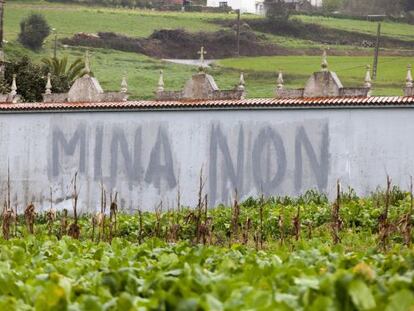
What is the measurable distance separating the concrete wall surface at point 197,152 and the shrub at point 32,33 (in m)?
55.6

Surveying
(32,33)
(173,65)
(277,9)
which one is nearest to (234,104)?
(173,65)

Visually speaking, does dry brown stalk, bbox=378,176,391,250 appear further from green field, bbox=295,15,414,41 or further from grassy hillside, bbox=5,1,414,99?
A: green field, bbox=295,15,414,41

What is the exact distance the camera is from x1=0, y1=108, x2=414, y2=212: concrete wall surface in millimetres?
25328

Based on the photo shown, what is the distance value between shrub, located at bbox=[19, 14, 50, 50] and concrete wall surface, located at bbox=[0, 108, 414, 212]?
182 ft

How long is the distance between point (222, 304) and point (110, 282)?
1.47 meters

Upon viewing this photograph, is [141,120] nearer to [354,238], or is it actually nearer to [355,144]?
[355,144]

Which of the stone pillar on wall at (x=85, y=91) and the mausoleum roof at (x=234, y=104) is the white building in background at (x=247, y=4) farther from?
the mausoleum roof at (x=234, y=104)

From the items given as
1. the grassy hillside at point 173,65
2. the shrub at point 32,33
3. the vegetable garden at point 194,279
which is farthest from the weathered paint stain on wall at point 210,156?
the shrub at point 32,33

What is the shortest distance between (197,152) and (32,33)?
197 ft

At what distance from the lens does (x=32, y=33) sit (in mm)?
85250

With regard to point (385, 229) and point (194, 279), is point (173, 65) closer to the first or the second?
point (385, 229)

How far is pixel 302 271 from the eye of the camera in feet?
24.5

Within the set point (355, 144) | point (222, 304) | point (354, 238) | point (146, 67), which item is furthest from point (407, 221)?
point (146, 67)

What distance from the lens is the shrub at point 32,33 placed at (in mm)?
84938
